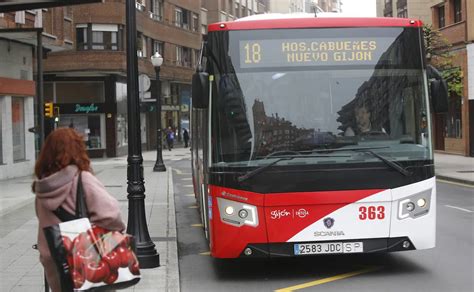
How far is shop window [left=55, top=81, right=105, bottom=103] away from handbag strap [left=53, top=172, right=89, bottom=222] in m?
37.4

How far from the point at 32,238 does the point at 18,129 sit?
46.5ft

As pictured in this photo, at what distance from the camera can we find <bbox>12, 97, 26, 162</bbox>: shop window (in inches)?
865

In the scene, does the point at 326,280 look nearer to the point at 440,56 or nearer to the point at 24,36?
the point at 24,36

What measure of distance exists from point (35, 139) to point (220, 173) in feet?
62.4

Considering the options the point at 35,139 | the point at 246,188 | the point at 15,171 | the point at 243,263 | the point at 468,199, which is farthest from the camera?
the point at 35,139

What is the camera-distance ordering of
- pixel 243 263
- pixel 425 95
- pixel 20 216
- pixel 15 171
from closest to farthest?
pixel 425 95 → pixel 243 263 → pixel 20 216 → pixel 15 171

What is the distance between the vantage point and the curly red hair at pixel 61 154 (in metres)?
3.65

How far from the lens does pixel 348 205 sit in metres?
6.68

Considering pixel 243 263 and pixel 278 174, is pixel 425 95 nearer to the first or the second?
pixel 278 174

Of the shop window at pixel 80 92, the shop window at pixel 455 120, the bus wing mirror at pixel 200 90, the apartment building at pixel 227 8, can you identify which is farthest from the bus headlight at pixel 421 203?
the apartment building at pixel 227 8

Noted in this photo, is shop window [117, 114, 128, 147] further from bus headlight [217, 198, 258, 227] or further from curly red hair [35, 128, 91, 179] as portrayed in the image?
curly red hair [35, 128, 91, 179]

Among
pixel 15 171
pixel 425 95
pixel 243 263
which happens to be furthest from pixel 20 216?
pixel 15 171

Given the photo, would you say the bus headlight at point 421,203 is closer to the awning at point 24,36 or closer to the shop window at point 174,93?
the awning at point 24,36

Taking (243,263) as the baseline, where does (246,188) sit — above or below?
above
